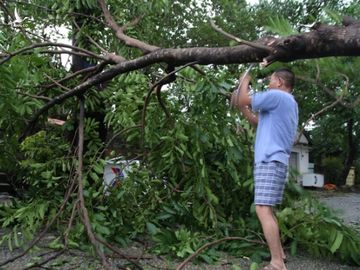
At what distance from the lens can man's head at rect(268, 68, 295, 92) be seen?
3349 millimetres

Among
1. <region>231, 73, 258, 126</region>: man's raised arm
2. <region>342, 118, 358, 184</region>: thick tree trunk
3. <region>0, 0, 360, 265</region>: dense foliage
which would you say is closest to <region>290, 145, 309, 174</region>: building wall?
<region>342, 118, 358, 184</region>: thick tree trunk

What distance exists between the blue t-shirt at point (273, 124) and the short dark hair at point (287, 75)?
0.08 metres

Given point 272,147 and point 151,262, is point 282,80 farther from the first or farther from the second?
point 151,262

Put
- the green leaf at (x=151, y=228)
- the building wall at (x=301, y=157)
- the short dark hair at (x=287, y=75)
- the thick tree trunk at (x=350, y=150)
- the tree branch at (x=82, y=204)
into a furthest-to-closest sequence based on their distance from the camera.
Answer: the building wall at (x=301, y=157) → the thick tree trunk at (x=350, y=150) → the green leaf at (x=151, y=228) → the tree branch at (x=82, y=204) → the short dark hair at (x=287, y=75)

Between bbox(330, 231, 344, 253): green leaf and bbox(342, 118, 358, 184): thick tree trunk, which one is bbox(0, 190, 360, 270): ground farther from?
bbox(342, 118, 358, 184): thick tree trunk

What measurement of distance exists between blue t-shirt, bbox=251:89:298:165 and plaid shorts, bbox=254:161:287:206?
0.04 meters

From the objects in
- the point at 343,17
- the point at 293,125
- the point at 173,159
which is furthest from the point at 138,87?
the point at 343,17

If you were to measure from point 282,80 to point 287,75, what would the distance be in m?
0.10

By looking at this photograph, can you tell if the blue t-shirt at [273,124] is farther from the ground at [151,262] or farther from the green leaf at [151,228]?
the green leaf at [151,228]

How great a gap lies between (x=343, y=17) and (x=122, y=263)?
283 centimetres

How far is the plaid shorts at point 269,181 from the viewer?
3443 millimetres

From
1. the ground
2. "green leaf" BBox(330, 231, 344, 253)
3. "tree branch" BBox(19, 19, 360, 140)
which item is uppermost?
"tree branch" BBox(19, 19, 360, 140)

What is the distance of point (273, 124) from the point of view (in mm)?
3484

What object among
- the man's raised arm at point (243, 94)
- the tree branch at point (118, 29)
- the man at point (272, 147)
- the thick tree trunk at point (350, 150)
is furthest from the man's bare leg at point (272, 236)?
the thick tree trunk at point (350, 150)
